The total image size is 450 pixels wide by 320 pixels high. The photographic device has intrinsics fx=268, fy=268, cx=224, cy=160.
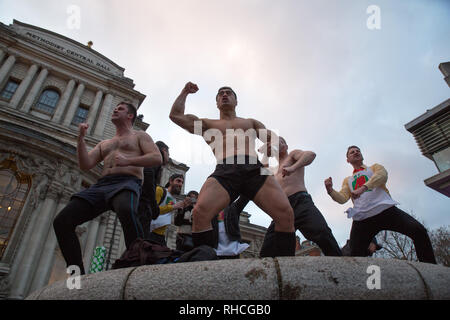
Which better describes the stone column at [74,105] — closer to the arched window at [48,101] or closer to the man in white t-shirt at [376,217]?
the arched window at [48,101]

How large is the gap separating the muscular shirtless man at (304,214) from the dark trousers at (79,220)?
1587 mm

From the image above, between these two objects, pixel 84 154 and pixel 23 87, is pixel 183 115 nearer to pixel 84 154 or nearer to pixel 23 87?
pixel 84 154

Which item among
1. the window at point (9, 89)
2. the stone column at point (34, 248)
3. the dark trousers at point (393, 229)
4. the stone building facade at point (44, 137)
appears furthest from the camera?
the window at point (9, 89)

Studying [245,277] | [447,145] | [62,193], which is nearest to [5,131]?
[62,193]

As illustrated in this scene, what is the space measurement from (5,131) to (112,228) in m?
7.79

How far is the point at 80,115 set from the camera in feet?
68.8

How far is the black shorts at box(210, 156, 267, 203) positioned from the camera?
2.90m

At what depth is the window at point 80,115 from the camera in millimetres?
20519

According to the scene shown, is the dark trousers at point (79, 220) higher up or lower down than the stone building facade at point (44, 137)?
lower down

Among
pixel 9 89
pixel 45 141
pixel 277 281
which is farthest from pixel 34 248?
pixel 277 281

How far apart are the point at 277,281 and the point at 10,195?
16.1 metres

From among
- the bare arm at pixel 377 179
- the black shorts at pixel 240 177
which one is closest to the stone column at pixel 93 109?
the black shorts at pixel 240 177

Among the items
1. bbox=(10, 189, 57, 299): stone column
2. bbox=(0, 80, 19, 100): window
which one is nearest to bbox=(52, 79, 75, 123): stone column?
bbox=(0, 80, 19, 100): window

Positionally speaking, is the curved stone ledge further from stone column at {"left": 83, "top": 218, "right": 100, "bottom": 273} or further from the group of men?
stone column at {"left": 83, "top": 218, "right": 100, "bottom": 273}
